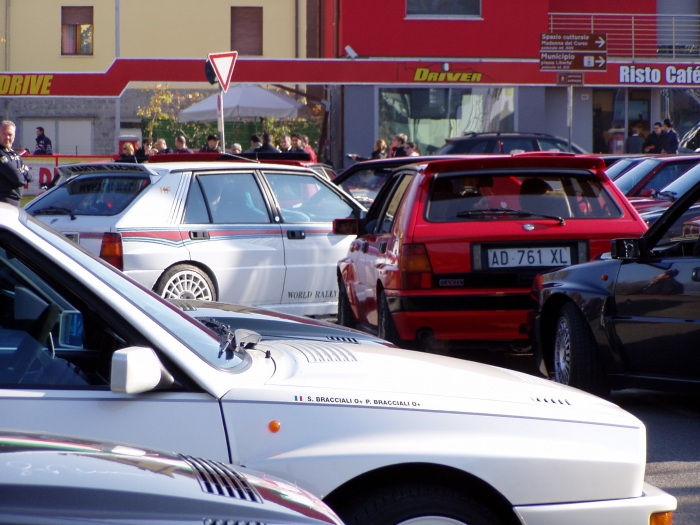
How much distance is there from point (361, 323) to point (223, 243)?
168 centimetres

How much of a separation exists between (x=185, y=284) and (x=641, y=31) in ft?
75.9

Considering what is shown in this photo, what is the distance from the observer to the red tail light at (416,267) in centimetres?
710

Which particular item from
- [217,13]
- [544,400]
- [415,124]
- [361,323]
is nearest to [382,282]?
[361,323]

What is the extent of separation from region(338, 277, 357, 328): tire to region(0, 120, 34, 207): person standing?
4819 millimetres

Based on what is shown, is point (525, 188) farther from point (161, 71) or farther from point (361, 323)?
point (161, 71)

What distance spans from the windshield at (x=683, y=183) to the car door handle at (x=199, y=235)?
638 cm

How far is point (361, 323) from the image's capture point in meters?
8.59

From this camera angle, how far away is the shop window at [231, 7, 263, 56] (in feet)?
135

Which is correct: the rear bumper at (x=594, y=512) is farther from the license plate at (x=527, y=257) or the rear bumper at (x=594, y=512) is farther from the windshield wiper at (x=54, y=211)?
the windshield wiper at (x=54, y=211)

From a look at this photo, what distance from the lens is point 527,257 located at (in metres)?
7.21

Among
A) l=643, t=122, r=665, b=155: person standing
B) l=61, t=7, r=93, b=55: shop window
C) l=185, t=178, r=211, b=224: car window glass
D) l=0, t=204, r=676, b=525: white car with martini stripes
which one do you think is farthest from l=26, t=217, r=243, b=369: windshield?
l=61, t=7, r=93, b=55: shop window

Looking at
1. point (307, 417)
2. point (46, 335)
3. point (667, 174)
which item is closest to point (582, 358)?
point (307, 417)

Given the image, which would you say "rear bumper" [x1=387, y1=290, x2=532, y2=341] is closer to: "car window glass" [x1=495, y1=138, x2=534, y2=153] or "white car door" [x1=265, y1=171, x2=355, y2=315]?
"white car door" [x1=265, y1=171, x2=355, y2=315]

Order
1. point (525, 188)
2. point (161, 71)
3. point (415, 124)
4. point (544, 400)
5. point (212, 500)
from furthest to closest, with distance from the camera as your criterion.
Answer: point (415, 124) < point (161, 71) < point (525, 188) < point (544, 400) < point (212, 500)
